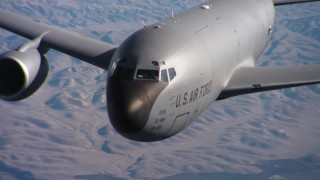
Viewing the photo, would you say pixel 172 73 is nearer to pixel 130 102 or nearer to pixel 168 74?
pixel 168 74

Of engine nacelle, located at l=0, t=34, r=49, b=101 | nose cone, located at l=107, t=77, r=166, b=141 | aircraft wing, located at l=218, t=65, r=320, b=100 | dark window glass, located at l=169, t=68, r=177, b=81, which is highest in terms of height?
dark window glass, located at l=169, t=68, r=177, b=81

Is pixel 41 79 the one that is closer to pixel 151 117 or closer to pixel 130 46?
pixel 130 46

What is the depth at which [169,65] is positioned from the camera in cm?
1891

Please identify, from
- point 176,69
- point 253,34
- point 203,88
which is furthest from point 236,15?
point 176,69

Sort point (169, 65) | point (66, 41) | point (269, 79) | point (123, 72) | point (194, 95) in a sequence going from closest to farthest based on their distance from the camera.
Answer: point (123, 72) → point (169, 65) → point (194, 95) → point (269, 79) → point (66, 41)

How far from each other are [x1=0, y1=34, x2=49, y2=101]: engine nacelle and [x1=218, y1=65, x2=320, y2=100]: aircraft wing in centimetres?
1074

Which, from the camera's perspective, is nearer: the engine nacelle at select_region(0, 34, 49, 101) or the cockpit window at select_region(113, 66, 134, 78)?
the cockpit window at select_region(113, 66, 134, 78)

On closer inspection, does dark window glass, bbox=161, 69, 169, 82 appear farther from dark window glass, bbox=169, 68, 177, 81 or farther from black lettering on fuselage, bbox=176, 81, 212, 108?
black lettering on fuselage, bbox=176, 81, 212, 108

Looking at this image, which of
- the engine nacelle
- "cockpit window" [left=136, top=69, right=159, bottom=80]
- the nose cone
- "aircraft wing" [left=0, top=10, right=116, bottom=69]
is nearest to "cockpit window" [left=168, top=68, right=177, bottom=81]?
"cockpit window" [left=136, top=69, right=159, bottom=80]

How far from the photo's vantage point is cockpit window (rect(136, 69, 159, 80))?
1786 cm

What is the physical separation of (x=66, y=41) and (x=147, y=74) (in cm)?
1218

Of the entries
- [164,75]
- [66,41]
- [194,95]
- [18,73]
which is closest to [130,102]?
[164,75]

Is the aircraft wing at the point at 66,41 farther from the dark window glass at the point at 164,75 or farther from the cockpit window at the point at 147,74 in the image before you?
the cockpit window at the point at 147,74

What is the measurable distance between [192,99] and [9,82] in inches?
428
